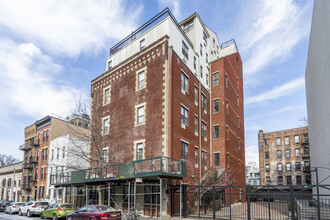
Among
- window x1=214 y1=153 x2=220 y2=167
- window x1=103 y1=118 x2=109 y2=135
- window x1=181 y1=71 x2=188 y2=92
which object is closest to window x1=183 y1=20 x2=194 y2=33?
window x1=181 y1=71 x2=188 y2=92

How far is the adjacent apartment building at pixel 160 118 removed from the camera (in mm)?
21750

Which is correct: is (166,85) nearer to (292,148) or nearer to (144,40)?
(144,40)

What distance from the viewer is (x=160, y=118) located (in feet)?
75.8

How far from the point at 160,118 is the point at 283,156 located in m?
48.3

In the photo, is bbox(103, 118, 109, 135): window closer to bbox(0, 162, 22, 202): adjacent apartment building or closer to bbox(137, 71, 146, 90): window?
bbox(137, 71, 146, 90): window

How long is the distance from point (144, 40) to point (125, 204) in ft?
53.3

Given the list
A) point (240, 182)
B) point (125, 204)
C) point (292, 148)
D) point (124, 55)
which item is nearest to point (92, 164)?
point (125, 204)

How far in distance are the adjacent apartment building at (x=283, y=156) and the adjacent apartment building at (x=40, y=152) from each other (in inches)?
1677

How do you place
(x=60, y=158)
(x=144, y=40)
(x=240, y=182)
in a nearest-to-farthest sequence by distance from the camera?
(x=144, y=40) → (x=240, y=182) → (x=60, y=158)

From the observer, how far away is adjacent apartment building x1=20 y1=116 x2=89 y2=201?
135 ft

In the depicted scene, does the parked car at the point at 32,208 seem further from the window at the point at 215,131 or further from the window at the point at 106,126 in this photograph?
the window at the point at 215,131

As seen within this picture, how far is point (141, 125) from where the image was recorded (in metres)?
24.6

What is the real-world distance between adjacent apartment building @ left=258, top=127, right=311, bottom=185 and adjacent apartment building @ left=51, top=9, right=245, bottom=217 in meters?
30.7

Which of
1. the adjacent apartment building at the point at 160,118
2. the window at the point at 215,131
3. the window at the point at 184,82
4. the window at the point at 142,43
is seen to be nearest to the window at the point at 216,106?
the adjacent apartment building at the point at 160,118
